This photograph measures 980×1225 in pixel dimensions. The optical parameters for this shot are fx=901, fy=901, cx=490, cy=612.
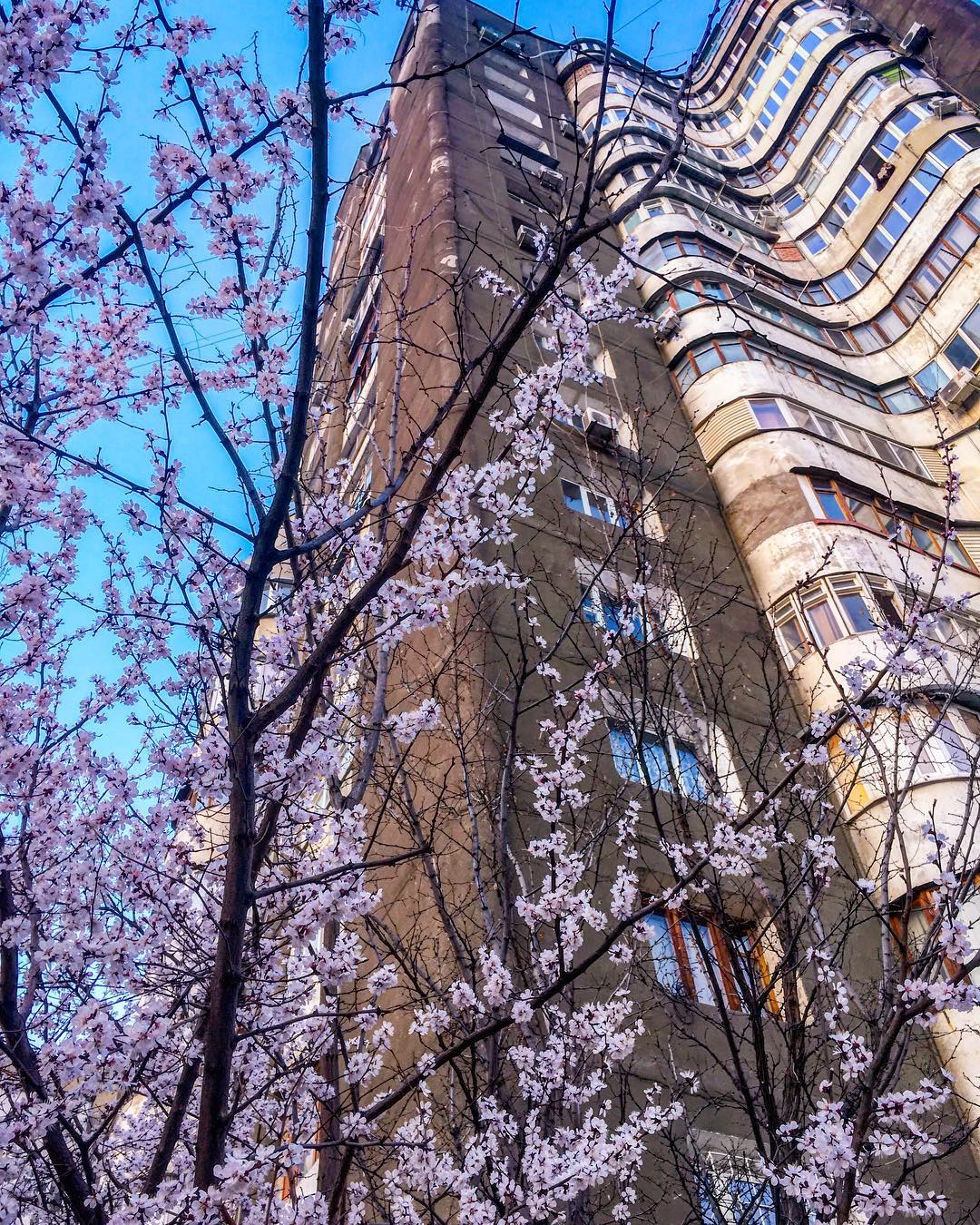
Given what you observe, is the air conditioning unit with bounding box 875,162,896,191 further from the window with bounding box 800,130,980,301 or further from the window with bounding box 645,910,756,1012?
the window with bounding box 645,910,756,1012

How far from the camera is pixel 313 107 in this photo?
175 inches

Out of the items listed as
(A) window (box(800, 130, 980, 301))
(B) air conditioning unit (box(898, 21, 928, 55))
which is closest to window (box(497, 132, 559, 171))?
(A) window (box(800, 130, 980, 301))

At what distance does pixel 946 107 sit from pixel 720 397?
42.7 ft

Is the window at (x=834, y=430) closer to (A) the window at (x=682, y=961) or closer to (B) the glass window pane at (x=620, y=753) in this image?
(B) the glass window pane at (x=620, y=753)

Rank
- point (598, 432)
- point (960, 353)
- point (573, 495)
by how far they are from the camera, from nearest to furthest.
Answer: point (573, 495)
point (598, 432)
point (960, 353)

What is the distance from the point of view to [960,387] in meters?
21.1

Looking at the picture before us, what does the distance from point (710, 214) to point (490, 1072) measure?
86.7 feet

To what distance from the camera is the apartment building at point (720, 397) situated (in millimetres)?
9477

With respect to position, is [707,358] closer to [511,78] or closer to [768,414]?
[768,414]

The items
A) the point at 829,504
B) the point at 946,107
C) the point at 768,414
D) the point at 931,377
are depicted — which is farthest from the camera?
the point at 946,107

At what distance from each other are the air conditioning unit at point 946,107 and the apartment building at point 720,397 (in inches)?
4.7

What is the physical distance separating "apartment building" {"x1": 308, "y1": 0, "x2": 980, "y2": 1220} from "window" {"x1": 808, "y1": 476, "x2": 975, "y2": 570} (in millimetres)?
82

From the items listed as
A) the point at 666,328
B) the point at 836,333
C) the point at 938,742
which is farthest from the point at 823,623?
the point at 836,333

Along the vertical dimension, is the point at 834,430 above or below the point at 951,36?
below
